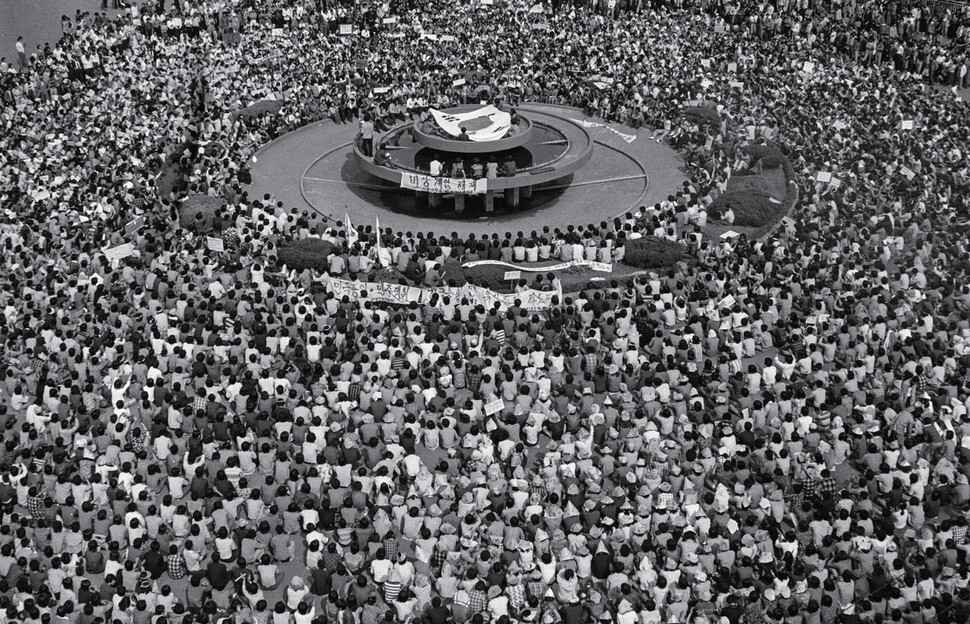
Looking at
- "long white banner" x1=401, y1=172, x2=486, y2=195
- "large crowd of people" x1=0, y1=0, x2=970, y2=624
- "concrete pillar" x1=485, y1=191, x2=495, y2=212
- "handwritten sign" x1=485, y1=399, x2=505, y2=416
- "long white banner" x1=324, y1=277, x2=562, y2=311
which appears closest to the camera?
"large crowd of people" x1=0, y1=0, x2=970, y2=624

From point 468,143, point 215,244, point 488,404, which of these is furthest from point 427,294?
point 468,143

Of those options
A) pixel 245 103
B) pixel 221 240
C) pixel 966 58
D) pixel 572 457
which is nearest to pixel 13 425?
pixel 221 240

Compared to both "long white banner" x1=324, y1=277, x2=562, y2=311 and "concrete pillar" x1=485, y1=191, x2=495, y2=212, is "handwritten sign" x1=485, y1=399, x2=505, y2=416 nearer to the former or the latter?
"long white banner" x1=324, y1=277, x2=562, y2=311

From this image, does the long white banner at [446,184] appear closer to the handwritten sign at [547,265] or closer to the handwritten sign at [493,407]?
the handwritten sign at [547,265]

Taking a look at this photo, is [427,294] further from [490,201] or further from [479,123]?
[479,123]

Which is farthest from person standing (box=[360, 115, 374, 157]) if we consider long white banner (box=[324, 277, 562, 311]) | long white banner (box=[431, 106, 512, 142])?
long white banner (box=[324, 277, 562, 311])

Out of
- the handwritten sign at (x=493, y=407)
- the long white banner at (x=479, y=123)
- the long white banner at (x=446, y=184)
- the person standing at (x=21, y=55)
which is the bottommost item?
the person standing at (x=21, y=55)

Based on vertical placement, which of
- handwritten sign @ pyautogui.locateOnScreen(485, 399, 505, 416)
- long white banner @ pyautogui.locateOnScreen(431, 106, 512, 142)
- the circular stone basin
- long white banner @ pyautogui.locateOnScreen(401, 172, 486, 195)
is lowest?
long white banner @ pyautogui.locateOnScreen(401, 172, 486, 195)

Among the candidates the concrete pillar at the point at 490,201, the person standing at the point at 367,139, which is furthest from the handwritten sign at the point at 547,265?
the person standing at the point at 367,139
